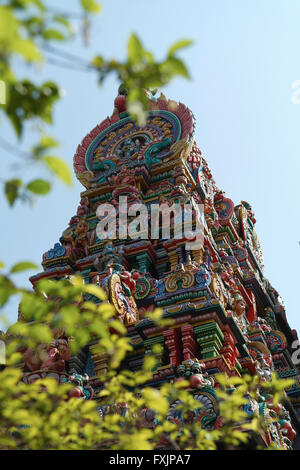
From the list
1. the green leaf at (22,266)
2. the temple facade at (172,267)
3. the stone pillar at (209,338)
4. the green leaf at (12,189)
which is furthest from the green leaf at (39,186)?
the stone pillar at (209,338)

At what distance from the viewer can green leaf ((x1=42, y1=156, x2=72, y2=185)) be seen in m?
3.18

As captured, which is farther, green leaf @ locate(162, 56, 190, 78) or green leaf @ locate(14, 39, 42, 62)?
green leaf @ locate(162, 56, 190, 78)

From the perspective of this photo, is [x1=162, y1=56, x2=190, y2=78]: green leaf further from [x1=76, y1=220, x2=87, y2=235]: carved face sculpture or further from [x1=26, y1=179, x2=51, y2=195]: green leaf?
[x1=76, y1=220, x2=87, y2=235]: carved face sculpture

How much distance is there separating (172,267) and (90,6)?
852cm

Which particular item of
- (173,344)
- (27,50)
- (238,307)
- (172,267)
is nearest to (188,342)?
(173,344)

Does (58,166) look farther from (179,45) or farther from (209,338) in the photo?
(209,338)

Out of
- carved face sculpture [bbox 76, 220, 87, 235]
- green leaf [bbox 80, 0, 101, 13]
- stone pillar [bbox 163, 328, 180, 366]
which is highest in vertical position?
carved face sculpture [bbox 76, 220, 87, 235]

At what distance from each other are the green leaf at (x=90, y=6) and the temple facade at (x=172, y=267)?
5.19 meters

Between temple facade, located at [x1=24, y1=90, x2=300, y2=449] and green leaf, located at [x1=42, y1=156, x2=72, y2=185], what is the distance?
15.7 feet

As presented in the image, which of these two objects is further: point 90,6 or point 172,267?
point 172,267

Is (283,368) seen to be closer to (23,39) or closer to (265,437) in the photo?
(265,437)

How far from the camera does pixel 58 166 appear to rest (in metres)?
3.21

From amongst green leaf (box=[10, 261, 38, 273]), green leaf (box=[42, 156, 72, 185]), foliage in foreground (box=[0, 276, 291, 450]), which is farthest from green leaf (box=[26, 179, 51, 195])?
foliage in foreground (box=[0, 276, 291, 450])
